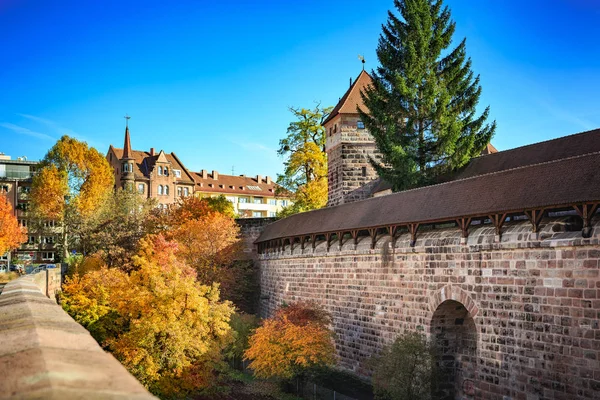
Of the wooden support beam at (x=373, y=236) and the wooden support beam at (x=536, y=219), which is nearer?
the wooden support beam at (x=536, y=219)

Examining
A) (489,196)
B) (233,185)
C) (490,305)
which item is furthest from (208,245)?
(233,185)

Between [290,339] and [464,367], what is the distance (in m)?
6.96

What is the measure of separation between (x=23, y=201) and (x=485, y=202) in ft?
214

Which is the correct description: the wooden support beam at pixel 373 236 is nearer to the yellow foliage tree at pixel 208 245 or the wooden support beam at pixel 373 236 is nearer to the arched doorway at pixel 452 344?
the arched doorway at pixel 452 344

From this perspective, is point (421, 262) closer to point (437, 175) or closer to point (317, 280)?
point (317, 280)

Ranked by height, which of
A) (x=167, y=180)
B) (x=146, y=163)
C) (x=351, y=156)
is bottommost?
(x=351, y=156)

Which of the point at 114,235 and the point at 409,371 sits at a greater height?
the point at 114,235

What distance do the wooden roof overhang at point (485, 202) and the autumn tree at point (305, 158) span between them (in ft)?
74.9

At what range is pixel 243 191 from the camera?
9194cm

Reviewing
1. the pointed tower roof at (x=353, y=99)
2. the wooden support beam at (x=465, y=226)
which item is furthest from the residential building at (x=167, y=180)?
the wooden support beam at (x=465, y=226)

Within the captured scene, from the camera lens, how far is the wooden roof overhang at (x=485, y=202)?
575 inches

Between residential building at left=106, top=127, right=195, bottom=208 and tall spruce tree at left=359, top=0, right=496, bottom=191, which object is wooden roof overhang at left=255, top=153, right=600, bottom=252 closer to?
tall spruce tree at left=359, top=0, right=496, bottom=191

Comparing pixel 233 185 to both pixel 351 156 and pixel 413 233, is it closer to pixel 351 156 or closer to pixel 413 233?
pixel 351 156

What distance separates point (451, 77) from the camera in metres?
31.8
